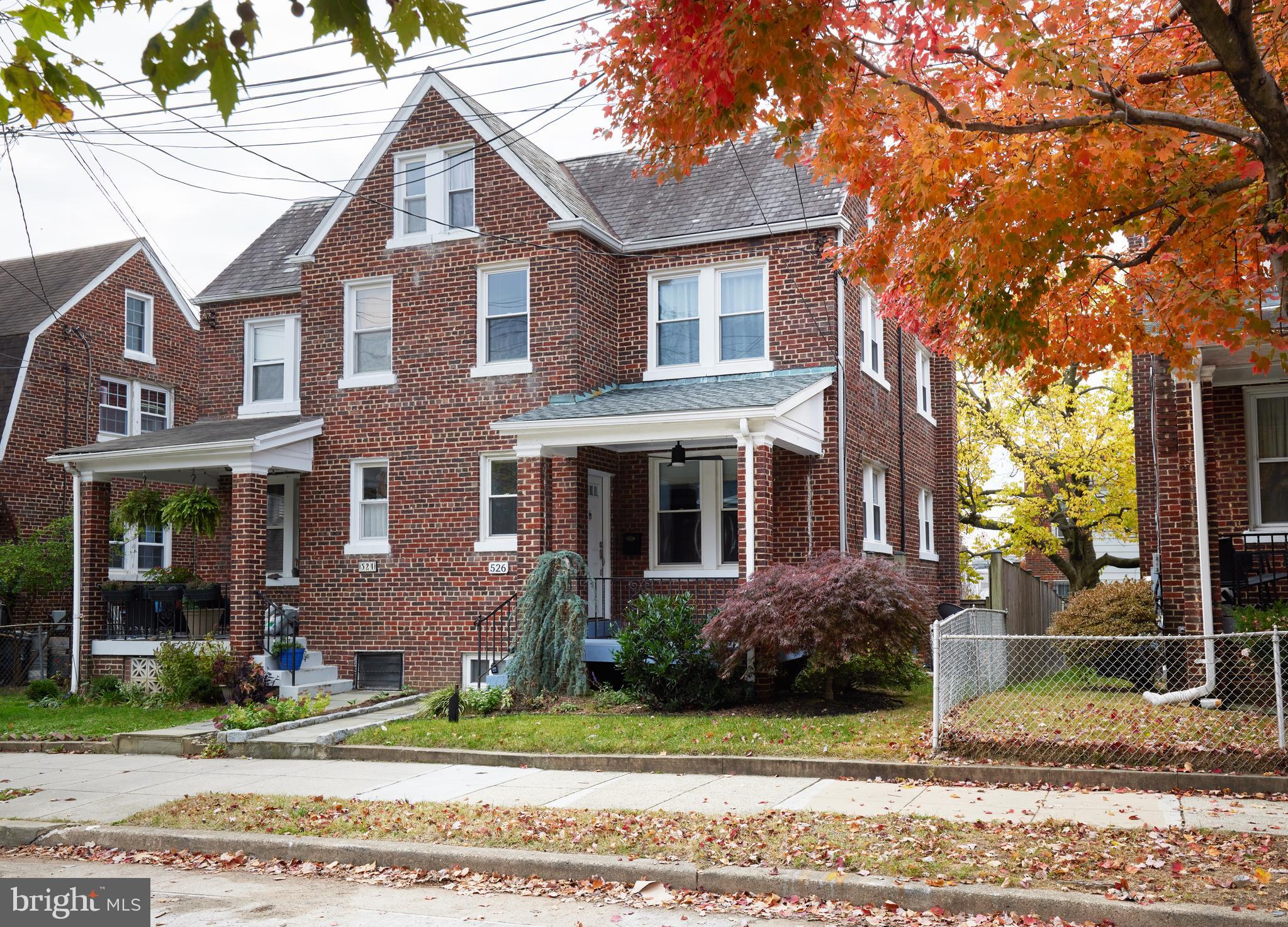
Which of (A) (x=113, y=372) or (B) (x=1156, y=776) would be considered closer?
(B) (x=1156, y=776)

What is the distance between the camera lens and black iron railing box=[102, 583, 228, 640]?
61.7 feet

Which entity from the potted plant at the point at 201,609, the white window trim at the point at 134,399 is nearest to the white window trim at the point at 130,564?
the white window trim at the point at 134,399

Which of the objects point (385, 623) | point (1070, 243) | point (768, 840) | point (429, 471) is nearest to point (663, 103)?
point (1070, 243)

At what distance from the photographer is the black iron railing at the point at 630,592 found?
16.9 meters

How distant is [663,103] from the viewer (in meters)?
8.48

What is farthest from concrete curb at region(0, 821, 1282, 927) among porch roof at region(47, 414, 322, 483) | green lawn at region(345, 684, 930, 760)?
porch roof at region(47, 414, 322, 483)

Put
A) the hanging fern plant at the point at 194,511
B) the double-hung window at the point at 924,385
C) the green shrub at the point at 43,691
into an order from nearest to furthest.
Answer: the green shrub at the point at 43,691 < the hanging fern plant at the point at 194,511 < the double-hung window at the point at 924,385

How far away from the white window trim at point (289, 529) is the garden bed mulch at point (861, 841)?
1002 centimetres

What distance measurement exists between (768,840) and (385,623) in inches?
448

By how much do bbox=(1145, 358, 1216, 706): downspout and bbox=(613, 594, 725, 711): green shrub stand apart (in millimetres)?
4994

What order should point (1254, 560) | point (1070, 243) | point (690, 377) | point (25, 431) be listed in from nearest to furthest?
point (1070, 243), point (1254, 560), point (690, 377), point (25, 431)

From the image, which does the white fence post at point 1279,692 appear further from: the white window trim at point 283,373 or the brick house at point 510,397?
the white window trim at point 283,373

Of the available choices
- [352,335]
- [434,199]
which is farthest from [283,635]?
[434,199]

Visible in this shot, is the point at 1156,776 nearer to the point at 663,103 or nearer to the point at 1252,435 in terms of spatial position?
the point at 1252,435
